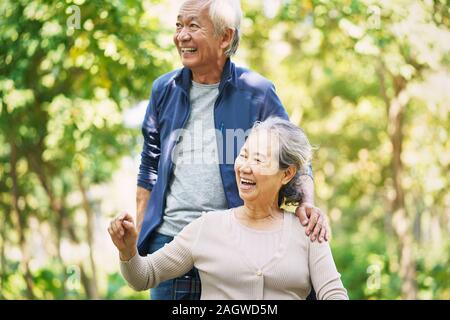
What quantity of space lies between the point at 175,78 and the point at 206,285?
871 mm

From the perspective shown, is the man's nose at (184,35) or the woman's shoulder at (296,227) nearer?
the woman's shoulder at (296,227)

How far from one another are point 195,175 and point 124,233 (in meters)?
0.63

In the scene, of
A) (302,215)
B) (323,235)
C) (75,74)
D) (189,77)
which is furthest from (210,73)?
(75,74)

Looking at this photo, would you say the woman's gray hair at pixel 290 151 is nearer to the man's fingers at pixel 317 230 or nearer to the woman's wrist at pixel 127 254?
the man's fingers at pixel 317 230

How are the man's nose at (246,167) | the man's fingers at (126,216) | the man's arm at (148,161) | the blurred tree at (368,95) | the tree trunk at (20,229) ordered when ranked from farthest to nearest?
1. the tree trunk at (20,229)
2. the blurred tree at (368,95)
3. the man's arm at (148,161)
4. the man's nose at (246,167)
5. the man's fingers at (126,216)

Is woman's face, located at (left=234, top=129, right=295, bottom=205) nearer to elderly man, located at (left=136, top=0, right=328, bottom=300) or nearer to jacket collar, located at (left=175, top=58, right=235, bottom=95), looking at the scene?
elderly man, located at (left=136, top=0, right=328, bottom=300)

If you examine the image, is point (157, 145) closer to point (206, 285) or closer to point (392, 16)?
point (206, 285)

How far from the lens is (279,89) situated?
33.2ft

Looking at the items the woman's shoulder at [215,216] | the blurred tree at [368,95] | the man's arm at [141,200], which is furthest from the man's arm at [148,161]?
the blurred tree at [368,95]

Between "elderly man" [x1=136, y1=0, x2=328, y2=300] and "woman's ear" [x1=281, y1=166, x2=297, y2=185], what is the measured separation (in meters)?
0.27

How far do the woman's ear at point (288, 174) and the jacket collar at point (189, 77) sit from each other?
1.63 ft

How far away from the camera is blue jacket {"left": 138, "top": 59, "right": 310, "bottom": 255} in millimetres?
2672

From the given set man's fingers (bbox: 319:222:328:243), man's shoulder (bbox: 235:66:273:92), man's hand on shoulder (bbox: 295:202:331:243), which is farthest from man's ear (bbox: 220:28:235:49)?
man's fingers (bbox: 319:222:328:243)

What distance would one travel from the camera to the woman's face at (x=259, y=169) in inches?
90.7
